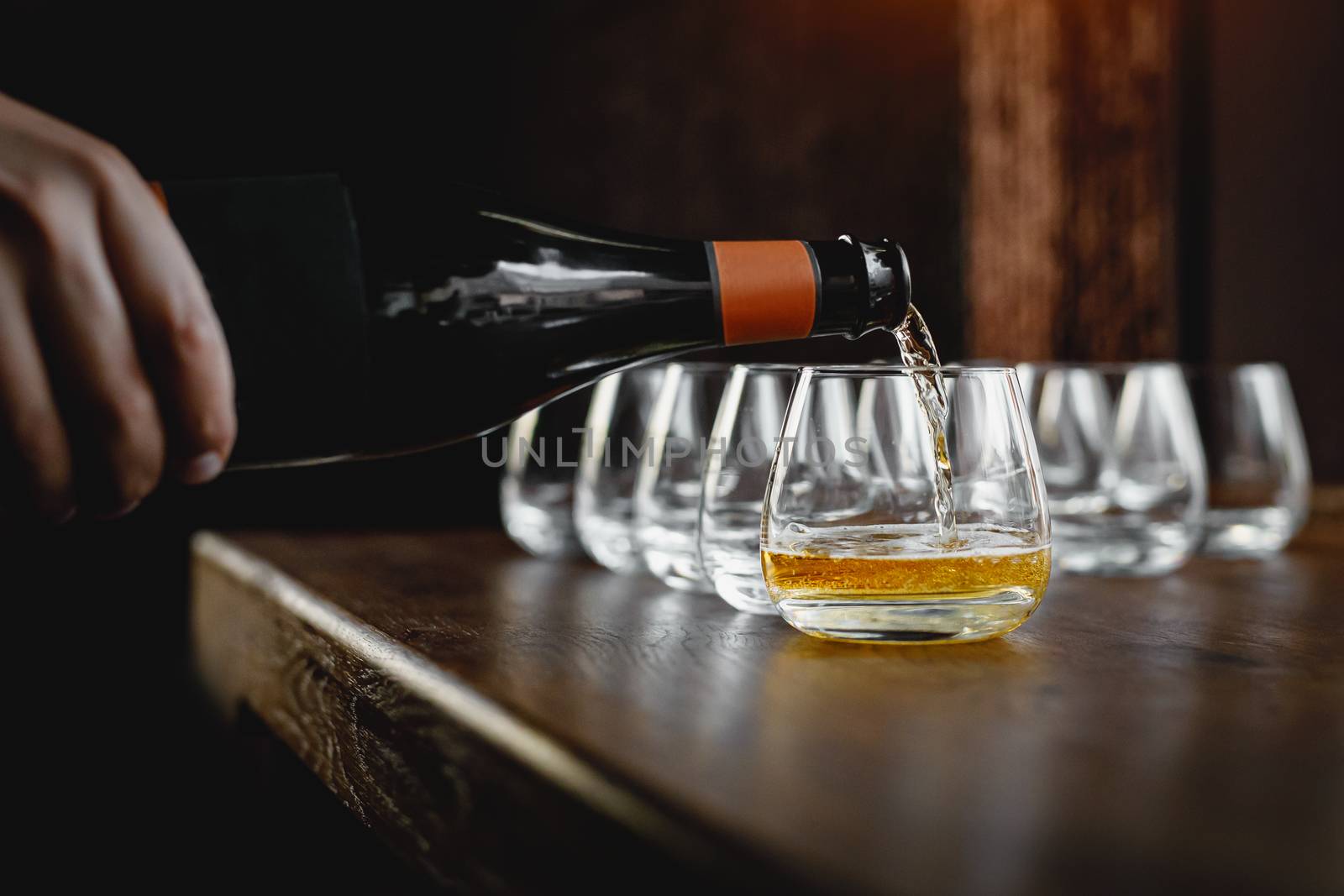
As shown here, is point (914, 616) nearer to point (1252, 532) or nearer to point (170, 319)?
point (170, 319)

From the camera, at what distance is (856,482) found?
0.64 metres

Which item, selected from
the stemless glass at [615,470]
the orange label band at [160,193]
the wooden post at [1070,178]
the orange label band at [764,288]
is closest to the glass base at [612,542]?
the stemless glass at [615,470]

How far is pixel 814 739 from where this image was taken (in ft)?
1.46

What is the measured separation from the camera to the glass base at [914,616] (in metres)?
0.60

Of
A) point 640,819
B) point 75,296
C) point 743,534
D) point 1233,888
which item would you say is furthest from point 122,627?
point 1233,888

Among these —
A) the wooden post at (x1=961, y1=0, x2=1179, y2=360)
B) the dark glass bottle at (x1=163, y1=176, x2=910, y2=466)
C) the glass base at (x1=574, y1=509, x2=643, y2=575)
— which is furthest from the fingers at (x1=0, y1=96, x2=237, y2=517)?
the wooden post at (x1=961, y1=0, x2=1179, y2=360)

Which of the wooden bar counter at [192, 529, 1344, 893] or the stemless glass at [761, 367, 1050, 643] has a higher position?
the stemless glass at [761, 367, 1050, 643]

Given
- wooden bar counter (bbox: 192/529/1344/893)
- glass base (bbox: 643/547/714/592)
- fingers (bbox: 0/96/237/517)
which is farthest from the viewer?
glass base (bbox: 643/547/714/592)

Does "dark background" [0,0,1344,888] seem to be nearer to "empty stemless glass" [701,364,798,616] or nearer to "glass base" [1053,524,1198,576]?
"empty stemless glass" [701,364,798,616]

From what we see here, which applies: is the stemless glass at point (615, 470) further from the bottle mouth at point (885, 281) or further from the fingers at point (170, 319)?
the fingers at point (170, 319)

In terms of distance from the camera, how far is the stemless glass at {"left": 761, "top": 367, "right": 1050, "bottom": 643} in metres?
0.60

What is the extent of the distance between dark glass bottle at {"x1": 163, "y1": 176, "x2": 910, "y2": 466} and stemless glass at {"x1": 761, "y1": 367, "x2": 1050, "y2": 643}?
0.07 m

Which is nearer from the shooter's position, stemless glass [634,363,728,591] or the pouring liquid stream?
the pouring liquid stream

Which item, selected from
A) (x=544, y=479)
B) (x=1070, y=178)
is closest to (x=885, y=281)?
(x=544, y=479)
